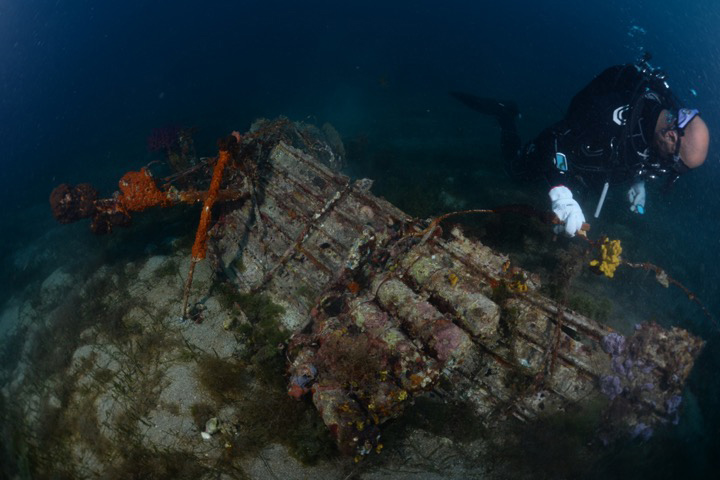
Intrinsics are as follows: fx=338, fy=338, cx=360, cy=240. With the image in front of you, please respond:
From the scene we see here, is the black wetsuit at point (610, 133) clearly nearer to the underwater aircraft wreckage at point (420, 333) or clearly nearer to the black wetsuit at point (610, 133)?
the black wetsuit at point (610, 133)

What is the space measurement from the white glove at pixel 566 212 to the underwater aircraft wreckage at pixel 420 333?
1.45m

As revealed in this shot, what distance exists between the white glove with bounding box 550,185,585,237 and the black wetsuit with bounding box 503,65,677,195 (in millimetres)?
863

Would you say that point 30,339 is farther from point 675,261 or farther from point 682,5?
point 682,5

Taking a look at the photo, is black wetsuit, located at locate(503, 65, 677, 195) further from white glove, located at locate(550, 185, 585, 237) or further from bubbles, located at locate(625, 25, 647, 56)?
bubbles, located at locate(625, 25, 647, 56)

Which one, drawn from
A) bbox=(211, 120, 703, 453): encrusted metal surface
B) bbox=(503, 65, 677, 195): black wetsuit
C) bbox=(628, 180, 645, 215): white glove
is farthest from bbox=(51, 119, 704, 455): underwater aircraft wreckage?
bbox=(628, 180, 645, 215): white glove

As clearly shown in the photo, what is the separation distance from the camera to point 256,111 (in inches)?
826

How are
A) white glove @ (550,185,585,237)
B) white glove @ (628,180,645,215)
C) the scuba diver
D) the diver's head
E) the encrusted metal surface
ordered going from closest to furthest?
the encrusted metal surface, the diver's head, the scuba diver, white glove @ (550,185,585,237), white glove @ (628,180,645,215)

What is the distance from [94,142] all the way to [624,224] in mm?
33639

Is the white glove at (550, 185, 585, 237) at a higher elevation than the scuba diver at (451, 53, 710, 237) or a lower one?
lower

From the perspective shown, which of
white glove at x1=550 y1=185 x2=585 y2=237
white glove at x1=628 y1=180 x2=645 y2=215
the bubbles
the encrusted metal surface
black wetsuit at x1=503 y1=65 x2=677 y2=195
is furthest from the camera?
the bubbles

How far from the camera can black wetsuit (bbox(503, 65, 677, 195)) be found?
7.17 m

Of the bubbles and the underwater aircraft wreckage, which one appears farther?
the bubbles

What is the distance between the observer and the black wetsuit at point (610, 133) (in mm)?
7168

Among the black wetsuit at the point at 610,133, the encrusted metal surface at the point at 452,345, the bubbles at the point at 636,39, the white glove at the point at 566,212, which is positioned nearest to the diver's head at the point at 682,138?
the black wetsuit at the point at 610,133
